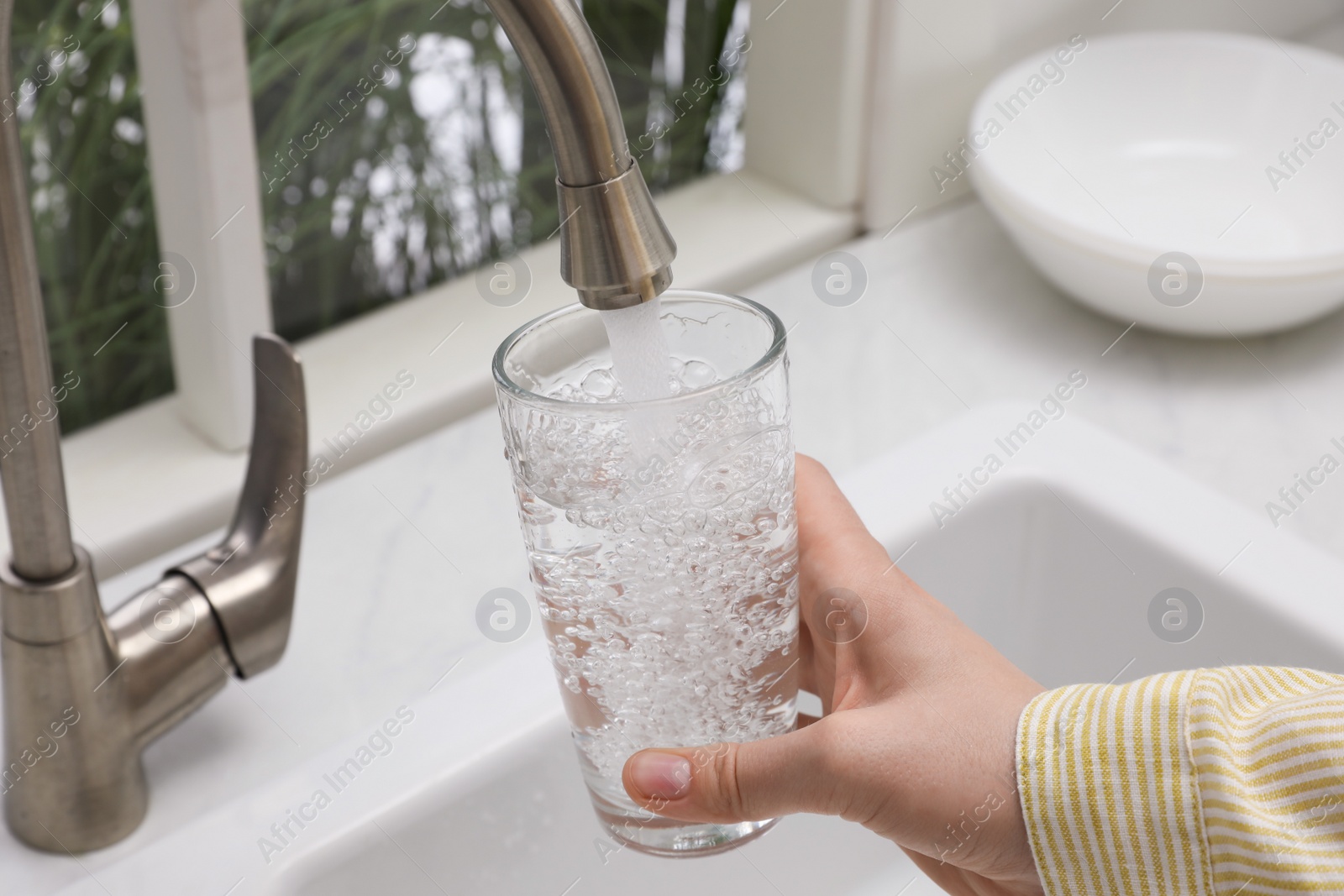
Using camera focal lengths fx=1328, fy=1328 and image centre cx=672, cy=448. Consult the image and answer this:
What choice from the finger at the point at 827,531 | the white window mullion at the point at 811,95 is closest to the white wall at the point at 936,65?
the white window mullion at the point at 811,95

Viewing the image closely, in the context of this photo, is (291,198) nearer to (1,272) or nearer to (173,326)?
(173,326)

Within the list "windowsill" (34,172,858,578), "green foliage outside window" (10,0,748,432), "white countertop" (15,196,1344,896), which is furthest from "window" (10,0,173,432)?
"white countertop" (15,196,1344,896)

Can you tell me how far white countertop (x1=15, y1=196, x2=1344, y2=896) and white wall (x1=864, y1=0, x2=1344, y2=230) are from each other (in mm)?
39

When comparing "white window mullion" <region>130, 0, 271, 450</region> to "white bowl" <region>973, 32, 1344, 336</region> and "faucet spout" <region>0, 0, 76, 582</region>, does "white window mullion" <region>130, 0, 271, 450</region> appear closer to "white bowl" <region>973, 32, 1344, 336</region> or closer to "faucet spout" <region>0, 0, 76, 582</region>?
"faucet spout" <region>0, 0, 76, 582</region>

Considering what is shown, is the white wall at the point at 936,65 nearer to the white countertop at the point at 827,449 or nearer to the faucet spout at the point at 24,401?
the white countertop at the point at 827,449

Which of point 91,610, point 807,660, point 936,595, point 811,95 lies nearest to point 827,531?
point 807,660

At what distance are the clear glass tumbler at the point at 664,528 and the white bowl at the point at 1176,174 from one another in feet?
1.48

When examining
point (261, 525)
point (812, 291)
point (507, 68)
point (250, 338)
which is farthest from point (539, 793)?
point (507, 68)

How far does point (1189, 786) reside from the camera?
1.47ft

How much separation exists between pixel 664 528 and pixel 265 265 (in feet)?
1.33

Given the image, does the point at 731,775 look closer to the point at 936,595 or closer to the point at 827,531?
the point at 827,531

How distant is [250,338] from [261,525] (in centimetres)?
20

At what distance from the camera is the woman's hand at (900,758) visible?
0.46 m

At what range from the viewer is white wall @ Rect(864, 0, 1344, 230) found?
3.09 ft
